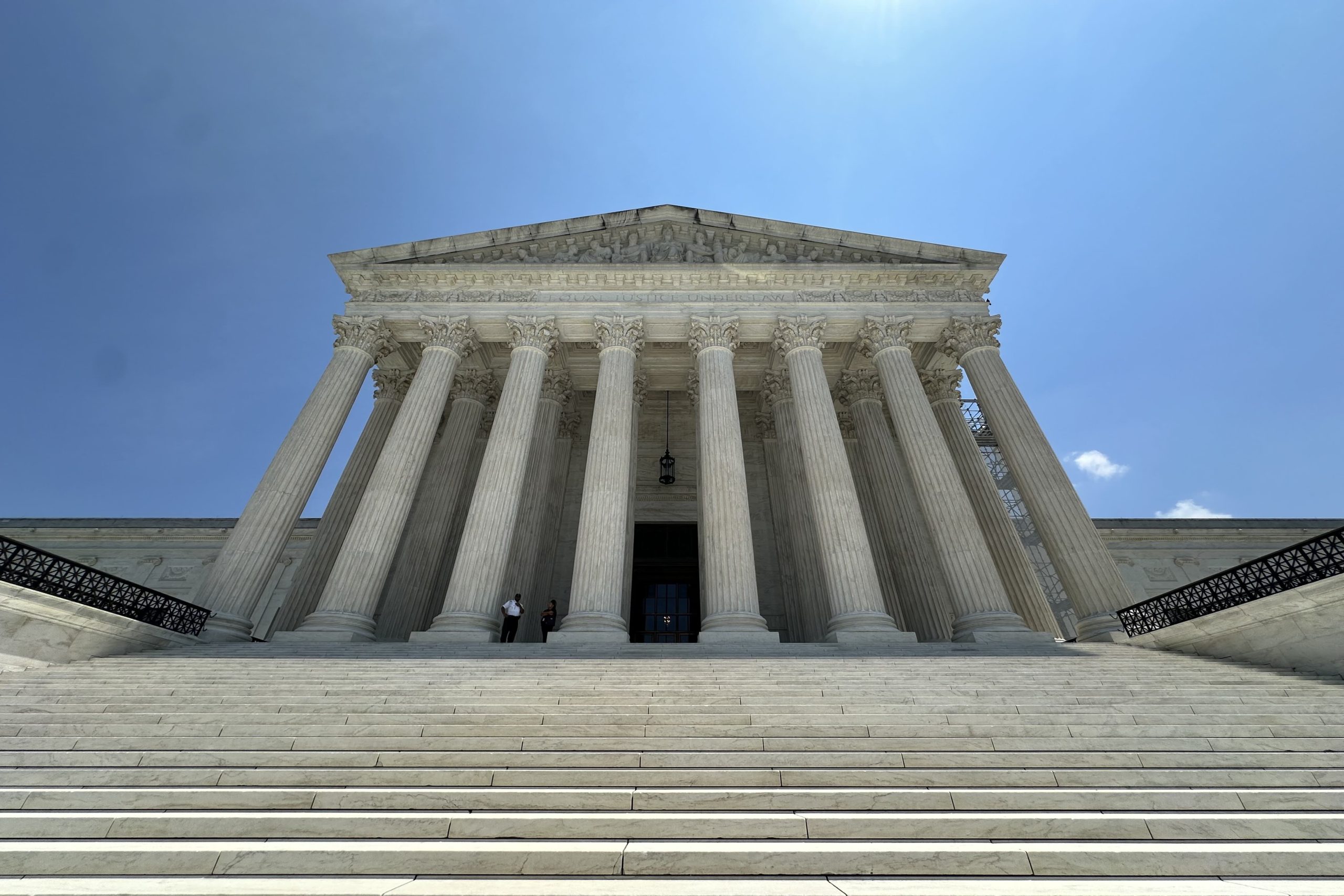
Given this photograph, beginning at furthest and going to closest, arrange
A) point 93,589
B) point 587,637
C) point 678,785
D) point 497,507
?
point 497,507
point 587,637
point 93,589
point 678,785

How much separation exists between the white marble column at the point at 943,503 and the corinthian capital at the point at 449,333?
40.0 feet

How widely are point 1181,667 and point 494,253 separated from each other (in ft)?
64.9

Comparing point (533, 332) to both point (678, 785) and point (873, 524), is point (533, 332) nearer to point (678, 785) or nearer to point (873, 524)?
point (873, 524)

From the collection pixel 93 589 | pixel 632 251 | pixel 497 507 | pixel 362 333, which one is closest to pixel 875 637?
pixel 497 507

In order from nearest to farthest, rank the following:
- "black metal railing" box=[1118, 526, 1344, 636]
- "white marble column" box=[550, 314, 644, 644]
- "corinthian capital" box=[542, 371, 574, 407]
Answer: "black metal railing" box=[1118, 526, 1344, 636] < "white marble column" box=[550, 314, 644, 644] < "corinthian capital" box=[542, 371, 574, 407]

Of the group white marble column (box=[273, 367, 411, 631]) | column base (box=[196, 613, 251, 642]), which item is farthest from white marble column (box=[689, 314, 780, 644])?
column base (box=[196, 613, 251, 642])

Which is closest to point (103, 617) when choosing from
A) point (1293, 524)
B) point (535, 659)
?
point (535, 659)

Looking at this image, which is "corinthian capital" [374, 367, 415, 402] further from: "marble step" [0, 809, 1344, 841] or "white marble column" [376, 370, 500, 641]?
"marble step" [0, 809, 1344, 841]

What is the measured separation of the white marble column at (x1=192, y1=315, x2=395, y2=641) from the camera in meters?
12.8

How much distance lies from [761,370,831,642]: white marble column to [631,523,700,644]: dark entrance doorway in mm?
3558

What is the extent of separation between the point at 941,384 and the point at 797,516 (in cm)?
683

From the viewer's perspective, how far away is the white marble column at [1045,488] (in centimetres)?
1288

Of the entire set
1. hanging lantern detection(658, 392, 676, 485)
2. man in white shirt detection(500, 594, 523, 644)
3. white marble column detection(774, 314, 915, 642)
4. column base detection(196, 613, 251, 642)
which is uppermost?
hanging lantern detection(658, 392, 676, 485)

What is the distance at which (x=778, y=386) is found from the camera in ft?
64.7
